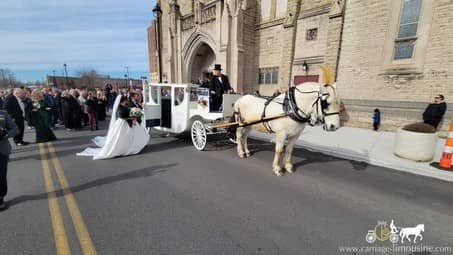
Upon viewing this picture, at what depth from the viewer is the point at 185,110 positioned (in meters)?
6.02

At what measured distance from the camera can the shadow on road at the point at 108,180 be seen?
2998 millimetres

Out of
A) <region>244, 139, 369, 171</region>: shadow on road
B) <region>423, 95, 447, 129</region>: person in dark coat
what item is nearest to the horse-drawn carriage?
<region>244, 139, 369, 171</region>: shadow on road

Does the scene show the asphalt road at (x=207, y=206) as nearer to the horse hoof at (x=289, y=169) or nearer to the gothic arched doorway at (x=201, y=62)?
the horse hoof at (x=289, y=169)

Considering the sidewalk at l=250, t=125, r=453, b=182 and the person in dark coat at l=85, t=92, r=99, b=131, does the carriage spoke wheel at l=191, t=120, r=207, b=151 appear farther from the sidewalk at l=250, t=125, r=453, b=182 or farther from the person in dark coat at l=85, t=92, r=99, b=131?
the person in dark coat at l=85, t=92, r=99, b=131

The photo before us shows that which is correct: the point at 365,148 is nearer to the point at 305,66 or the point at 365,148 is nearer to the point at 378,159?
the point at 378,159

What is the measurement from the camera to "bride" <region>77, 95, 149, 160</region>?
195 inches

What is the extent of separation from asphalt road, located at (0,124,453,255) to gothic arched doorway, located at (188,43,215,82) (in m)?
13.9

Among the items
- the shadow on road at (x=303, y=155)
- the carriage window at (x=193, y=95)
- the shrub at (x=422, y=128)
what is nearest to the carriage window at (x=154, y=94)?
the carriage window at (x=193, y=95)

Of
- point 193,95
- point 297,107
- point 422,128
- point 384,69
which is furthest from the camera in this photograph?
point 384,69

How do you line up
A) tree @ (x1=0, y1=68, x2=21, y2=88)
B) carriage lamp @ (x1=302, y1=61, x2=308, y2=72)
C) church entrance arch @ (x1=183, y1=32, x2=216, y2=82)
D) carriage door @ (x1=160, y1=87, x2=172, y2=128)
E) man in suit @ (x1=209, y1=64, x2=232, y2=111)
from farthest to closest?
1. tree @ (x1=0, y1=68, x2=21, y2=88)
2. church entrance arch @ (x1=183, y1=32, x2=216, y2=82)
3. carriage lamp @ (x1=302, y1=61, x2=308, y2=72)
4. carriage door @ (x1=160, y1=87, x2=172, y2=128)
5. man in suit @ (x1=209, y1=64, x2=232, y2=111)

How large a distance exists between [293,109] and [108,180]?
391cm

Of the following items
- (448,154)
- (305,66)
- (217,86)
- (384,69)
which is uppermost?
(305,66)

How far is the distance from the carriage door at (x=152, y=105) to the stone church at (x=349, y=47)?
3.10 m

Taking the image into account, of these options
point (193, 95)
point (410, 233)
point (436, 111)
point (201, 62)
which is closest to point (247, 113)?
point (193, 95)
